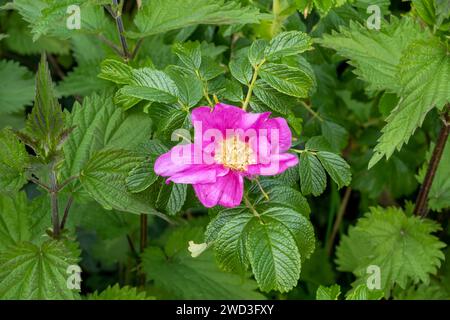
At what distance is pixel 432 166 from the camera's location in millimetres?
1179

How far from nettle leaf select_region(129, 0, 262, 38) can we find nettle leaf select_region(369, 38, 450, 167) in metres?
0.24

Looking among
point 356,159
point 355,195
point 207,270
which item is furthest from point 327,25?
point 355,195

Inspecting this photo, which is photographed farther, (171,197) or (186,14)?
(186,14)

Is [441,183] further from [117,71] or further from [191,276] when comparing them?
[117,71]

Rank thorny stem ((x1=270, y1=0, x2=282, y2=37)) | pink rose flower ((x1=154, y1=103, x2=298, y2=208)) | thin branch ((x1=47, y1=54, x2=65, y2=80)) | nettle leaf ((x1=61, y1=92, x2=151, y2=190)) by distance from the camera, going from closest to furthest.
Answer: pink rose flower ((x1=154, y1=103, x2=298, y2=208))
nettle leaf ((x1=61, y1=92, x2=151, y2=190))
thorny stem ((x1=270, y1=0, x2=282, y2=37))
thin branch ((x1=47, y1=54, x2=65, y2=80))

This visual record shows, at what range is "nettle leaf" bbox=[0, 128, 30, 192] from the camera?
892mm

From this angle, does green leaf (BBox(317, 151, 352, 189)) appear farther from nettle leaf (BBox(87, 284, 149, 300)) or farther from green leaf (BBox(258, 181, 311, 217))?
nettle leaf (BBox(87, 284, 149, 300))

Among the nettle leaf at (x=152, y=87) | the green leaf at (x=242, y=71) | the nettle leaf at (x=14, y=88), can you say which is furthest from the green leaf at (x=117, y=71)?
the nettle leaf at (x=14, y=88)

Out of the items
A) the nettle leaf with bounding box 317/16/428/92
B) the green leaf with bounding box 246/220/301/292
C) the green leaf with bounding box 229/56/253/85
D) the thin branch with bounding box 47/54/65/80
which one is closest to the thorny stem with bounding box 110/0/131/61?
the green leaf with bounding box 229/56/253/85

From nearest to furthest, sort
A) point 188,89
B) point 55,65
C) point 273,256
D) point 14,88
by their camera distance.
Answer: point 273,256
point 188,89
point 14,88
point 55,65

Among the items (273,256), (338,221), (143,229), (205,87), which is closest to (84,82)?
(143,229)

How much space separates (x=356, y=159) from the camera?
154 cm

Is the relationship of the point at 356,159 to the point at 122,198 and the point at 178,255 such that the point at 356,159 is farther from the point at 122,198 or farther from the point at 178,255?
the point at 122,198

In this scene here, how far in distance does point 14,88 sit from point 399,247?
883 mm
